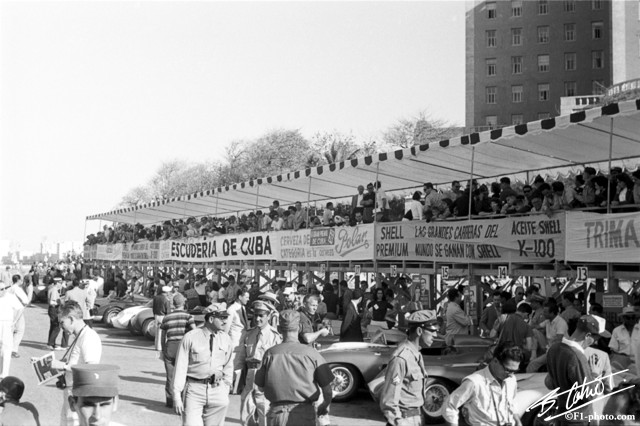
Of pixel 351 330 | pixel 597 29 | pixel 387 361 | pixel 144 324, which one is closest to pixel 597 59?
pixel 597 29

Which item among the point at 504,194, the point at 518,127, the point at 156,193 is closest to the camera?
the point at 518,127

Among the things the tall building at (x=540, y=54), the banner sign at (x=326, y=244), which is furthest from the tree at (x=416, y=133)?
the banner sign at (x=326, y=244)

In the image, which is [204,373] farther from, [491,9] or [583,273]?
[491,9]

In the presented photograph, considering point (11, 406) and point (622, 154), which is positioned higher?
point (622, 154)

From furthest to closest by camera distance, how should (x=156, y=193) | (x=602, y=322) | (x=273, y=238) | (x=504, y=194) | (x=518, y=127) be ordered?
(x=156, y=193) → (x=273, y=238) → (x=504, y=194) → (x=518, y=127) → (x=602, y=322)

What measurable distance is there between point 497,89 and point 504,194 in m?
60.6

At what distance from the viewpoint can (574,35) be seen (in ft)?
233

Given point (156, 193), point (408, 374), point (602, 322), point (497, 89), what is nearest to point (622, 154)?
point (602, 322)

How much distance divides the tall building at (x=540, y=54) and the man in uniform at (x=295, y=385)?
2672 inches

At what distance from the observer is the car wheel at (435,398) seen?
33.5ft

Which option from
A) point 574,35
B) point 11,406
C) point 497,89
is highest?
point 574,35

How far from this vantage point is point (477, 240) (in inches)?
600

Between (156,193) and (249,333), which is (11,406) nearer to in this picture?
(249,333)
